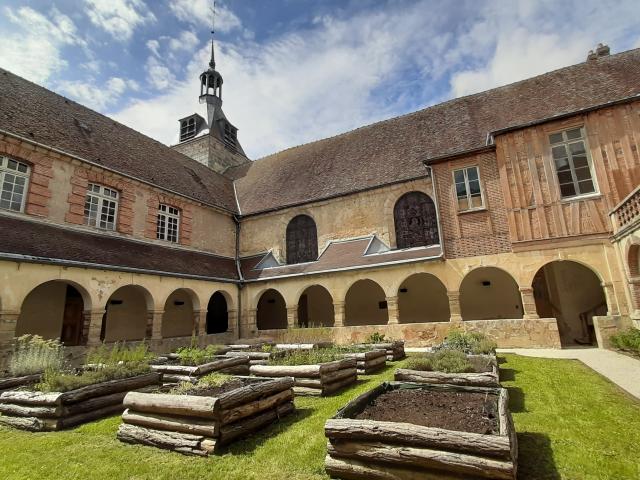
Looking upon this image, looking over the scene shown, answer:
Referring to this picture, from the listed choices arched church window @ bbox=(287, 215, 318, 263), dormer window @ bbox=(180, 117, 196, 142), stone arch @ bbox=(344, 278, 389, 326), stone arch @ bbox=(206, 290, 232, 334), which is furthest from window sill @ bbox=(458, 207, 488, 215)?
dormer window @ bbox=(180, 117, 196, 142)

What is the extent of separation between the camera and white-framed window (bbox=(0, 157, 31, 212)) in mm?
9625

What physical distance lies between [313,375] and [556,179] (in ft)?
31.1

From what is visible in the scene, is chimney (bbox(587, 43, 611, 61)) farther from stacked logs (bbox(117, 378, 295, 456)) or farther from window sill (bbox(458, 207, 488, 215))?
stacked logs (bbox(117, 378, 295, 456))

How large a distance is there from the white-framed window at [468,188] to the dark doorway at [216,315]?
36.2 feet

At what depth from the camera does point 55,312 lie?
10781 mm

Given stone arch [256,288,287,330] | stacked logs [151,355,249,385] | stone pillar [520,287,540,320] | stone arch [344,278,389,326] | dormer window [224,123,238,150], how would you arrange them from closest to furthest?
stacked logs [151,355,249,385]
stone pillar [520,287,540,320]
stone arch [344,278,389,326]
stone arch [256,288,287,330]
dormer window [224,123,238,150]

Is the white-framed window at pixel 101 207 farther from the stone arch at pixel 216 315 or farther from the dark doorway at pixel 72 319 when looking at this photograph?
the stone arch at pixel 216 315

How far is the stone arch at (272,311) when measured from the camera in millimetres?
17114

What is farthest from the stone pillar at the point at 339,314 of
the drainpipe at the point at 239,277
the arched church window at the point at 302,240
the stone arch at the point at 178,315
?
the stone arch at the point at 178,315

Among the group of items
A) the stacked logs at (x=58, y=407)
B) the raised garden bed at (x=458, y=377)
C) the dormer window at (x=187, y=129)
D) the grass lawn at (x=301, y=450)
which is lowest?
the grass lawn at (x=301, y=450)

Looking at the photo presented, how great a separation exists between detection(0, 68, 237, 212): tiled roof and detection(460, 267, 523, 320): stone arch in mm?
11504

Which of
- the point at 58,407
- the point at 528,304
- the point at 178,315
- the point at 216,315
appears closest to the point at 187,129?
the point at 216,315

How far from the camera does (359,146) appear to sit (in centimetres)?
1697

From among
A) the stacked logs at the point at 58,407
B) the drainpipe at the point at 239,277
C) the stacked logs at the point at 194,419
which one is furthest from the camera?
the drainpipe at the point at 239,277
